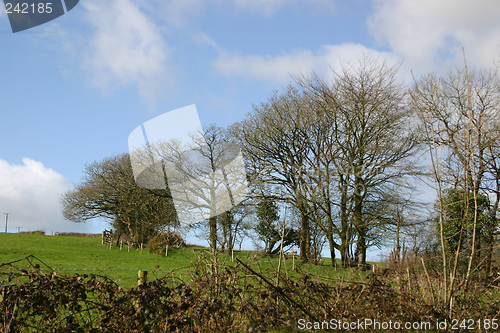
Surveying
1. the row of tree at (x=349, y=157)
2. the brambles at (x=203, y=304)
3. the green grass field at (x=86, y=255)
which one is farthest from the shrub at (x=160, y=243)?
the brambles at (x=203, y=304)

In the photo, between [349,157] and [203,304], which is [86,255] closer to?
[349,157]

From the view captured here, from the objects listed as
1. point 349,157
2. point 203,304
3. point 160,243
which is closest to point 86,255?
point 160,243

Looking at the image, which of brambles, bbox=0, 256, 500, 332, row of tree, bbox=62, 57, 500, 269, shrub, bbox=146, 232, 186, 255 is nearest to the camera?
brambles, bbox=0, 256, 500, 332

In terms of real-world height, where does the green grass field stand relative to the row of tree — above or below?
below

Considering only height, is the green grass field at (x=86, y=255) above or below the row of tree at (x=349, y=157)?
below

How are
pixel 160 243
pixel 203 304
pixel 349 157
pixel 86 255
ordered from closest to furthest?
1. pixel 203 304
2. pixel 349 157
3. pixel 86 255
4. pixel 160 243

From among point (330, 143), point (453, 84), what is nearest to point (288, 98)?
point (330, 143)

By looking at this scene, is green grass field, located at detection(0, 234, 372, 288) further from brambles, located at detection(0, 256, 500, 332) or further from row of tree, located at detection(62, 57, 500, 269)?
brambles, located at detection(0, 256, 500, 332)

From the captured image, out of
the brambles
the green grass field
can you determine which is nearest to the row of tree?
the green grass field

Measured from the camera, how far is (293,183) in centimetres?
2114

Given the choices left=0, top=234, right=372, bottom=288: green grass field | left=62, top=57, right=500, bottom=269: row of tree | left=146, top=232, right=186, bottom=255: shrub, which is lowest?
left=0, top=234, right=372, bottom=288: green grass field

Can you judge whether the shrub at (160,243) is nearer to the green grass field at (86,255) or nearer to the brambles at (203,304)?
the green grass field at (86,255)

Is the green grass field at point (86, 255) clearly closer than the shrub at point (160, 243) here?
Yes

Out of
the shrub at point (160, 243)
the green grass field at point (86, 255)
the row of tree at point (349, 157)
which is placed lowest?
the green grass field at point (86, 255)
